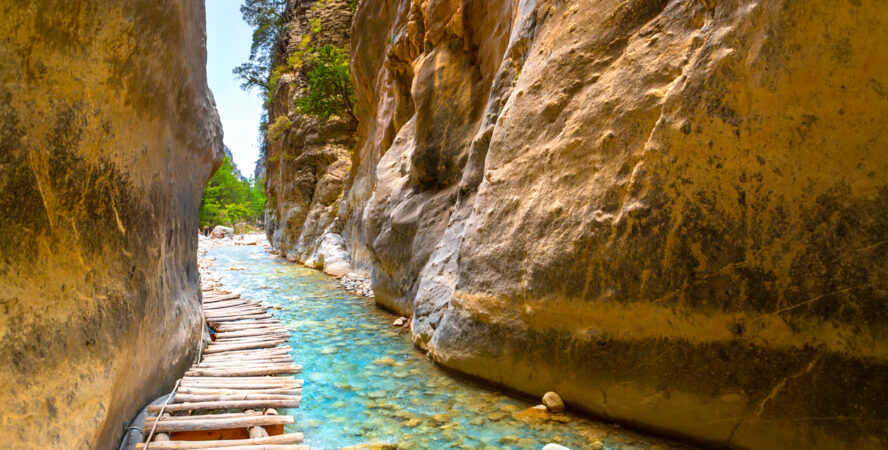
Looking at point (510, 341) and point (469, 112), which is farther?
point (469, 112)

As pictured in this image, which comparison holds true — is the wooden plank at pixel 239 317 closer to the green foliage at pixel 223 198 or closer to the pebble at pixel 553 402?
the pebble at pixel 553 402

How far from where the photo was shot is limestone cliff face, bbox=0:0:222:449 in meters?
2.07

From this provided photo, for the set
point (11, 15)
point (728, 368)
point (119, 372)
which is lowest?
point (119, 372)

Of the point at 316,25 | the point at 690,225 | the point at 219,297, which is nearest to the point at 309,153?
the point at 316,25

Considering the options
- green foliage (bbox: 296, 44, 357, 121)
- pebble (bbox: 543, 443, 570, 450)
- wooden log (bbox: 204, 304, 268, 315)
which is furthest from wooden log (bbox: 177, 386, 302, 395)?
green foliage (bbox: 296, 44, 357, 121)

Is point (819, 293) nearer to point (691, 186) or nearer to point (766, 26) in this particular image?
point (691, 186)

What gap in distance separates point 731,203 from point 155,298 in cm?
408

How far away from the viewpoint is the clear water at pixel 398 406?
331 centimetres

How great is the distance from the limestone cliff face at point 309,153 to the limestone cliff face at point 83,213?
41.4ft

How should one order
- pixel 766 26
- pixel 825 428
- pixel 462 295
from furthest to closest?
pixel 462 295
pixel 766 26
pixel 825 428

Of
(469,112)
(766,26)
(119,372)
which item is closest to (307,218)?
Answer: (469,112)

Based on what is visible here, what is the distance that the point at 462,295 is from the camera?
15.4ft

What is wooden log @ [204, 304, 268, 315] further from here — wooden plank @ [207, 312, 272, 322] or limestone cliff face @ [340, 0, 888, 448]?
limestone cliff face @ [340, 0, 888, 448]

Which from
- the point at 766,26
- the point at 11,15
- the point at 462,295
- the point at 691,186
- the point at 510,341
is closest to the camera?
the point at 11,15
